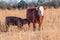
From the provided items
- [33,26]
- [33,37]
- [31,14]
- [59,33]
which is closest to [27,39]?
[33,37]

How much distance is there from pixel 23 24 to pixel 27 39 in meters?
3.71

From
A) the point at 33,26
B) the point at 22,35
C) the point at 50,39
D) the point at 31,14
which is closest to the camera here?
the point at 50,39

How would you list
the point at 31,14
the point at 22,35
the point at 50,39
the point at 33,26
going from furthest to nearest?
the point at 31,14 → the point at 33,26 → the point at 22,35 → the point at 50,39

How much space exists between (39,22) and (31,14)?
0.77 m

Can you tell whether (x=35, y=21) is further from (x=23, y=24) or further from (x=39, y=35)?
(x=39, y=35)

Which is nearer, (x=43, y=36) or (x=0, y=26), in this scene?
(x=43, y=36)

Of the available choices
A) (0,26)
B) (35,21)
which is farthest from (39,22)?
(0,26)

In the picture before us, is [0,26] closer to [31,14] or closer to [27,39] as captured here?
[31,14]

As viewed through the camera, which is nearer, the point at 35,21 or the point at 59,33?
the point at 59,33

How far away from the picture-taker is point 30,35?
10.5 meters

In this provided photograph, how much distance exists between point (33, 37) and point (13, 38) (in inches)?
33.7

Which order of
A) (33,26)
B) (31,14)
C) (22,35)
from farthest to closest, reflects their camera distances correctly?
(31,14) → (33,26) → (22,35)

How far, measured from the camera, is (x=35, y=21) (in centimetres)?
1377

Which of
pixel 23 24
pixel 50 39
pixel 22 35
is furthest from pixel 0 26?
pixel 50 39
